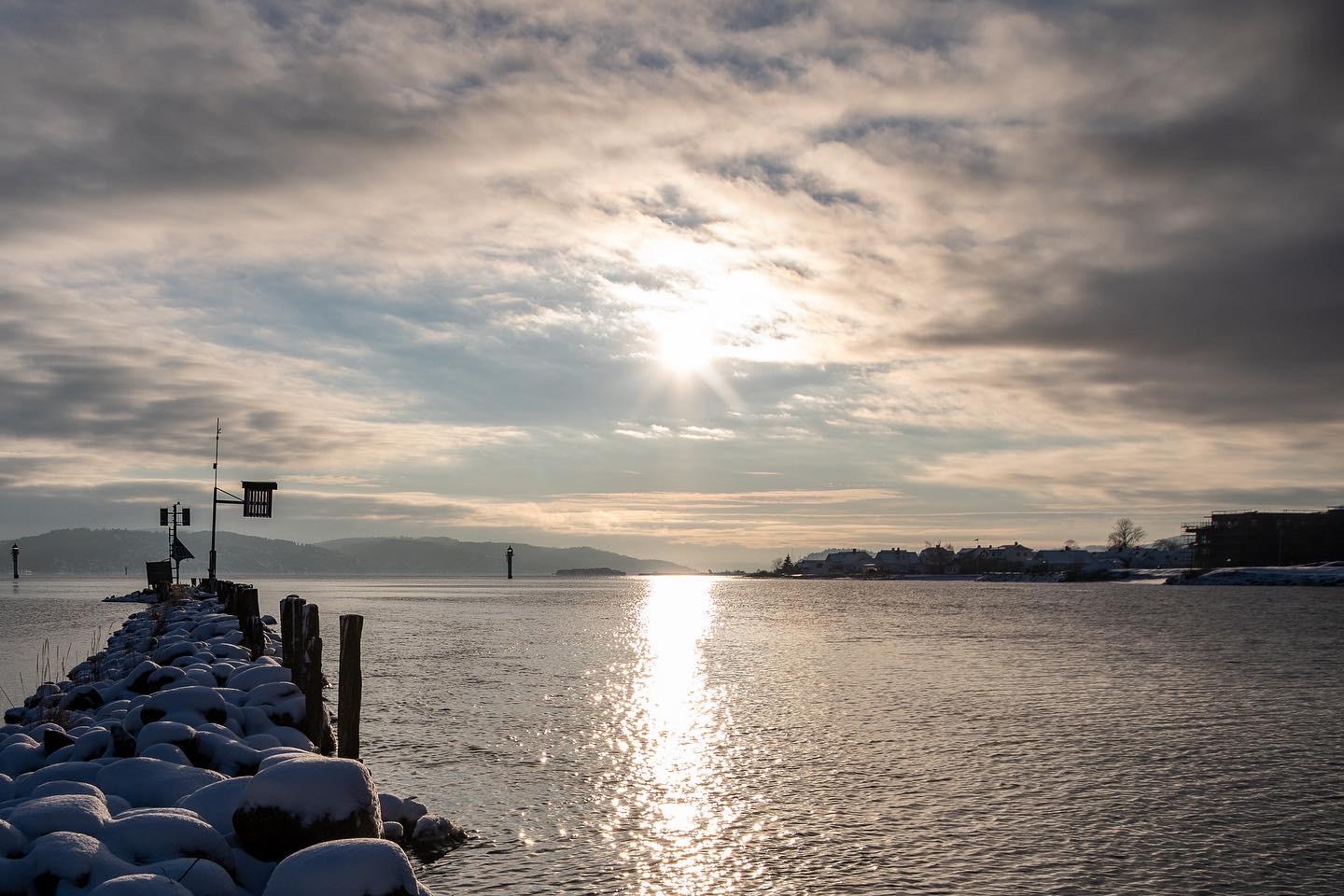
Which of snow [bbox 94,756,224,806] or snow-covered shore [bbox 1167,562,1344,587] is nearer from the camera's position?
snow [bbox 94,756,224,806]

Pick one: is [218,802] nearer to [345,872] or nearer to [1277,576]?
[345,872]

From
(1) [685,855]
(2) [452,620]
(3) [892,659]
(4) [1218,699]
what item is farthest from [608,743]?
(2) [452,620]

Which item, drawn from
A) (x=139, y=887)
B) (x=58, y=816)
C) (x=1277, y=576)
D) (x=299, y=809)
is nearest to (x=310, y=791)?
(x=299, y=809)

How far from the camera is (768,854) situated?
1105 centimetres

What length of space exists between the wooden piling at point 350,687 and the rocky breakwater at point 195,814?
668 mm

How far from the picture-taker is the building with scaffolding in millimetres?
154250

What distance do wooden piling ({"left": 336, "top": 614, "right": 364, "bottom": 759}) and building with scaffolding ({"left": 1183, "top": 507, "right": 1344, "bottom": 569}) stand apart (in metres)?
175

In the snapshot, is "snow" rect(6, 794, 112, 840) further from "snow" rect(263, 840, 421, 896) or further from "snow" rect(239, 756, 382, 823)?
"snow" rect(263, 840, 421, 896)

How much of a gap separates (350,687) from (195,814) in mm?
5833

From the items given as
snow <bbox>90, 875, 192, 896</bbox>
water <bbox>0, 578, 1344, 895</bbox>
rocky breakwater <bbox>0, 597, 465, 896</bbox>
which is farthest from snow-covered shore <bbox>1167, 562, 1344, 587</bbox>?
snow <bbox>90, 875, 192, 896</bbox>

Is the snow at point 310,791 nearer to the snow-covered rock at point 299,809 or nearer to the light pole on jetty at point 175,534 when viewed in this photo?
the snow-covered rock at point 299,809

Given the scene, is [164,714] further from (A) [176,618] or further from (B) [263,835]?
(A) [176,618]

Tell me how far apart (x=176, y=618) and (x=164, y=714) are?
23.5 metres

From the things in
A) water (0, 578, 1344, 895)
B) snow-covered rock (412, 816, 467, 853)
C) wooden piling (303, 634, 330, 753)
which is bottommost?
water (0, 578, 1344, 895)
